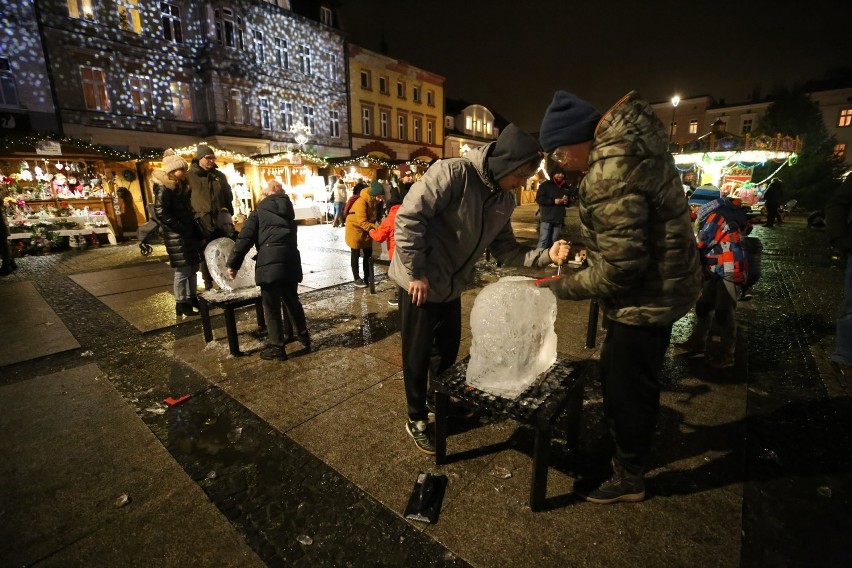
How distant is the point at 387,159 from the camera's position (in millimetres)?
21766

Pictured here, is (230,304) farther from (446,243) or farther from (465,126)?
(465,126)

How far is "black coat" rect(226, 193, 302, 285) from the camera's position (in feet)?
12.9

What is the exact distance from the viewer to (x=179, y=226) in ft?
17.5

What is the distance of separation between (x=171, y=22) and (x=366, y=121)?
12369mm

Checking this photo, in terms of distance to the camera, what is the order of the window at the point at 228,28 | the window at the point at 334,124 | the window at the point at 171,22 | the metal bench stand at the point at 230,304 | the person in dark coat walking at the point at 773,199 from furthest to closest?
the window at the point at 334,124, the window at the point at 228,28, the window at the point at 171,22, the person in dark coat walking at the point at 773,199, the metal bench stand at the point at 230,304

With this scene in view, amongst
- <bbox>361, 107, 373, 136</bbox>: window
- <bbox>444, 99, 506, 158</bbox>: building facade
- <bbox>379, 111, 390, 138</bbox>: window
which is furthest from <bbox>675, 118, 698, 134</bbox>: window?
<bbox>361, 107, 373, 136</bbox>: window

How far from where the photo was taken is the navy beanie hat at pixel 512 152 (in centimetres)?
223

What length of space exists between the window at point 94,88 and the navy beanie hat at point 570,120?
69.5ft

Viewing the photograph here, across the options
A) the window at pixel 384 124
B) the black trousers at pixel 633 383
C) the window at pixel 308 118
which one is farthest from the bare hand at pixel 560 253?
the window at pixel 384 124

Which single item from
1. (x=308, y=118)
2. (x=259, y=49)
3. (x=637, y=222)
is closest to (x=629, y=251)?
(x=637, y=222)

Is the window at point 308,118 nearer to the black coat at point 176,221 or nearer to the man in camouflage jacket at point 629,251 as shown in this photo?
the black coat at point 176,221

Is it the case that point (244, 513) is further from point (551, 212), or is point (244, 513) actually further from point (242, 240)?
point (551, 212)

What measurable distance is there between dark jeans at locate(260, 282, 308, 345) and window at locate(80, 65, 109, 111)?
1863 cm

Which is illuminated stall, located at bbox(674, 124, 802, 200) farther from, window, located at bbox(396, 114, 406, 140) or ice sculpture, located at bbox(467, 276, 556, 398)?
window, located at bbox(396, 114, 406, 140)
